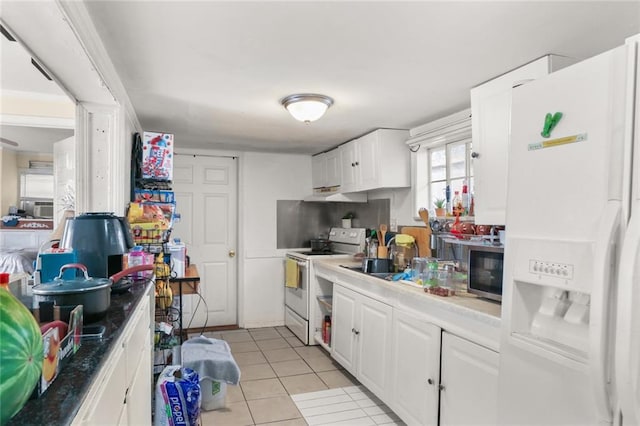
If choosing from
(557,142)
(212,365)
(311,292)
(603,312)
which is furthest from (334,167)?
(603,312)

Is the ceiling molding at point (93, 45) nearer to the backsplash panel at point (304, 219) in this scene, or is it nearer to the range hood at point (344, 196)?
the range hood at point (344, 196)

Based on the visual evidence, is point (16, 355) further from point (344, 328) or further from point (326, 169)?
point (326, 169)

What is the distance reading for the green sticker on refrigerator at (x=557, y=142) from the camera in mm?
1274

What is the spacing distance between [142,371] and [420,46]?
202 cm

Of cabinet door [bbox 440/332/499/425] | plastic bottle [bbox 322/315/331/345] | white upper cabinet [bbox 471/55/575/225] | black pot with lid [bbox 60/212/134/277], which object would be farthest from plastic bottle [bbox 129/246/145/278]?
plastic bottle [bbox 322/315/331/345]

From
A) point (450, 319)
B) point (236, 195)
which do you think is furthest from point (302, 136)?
point (450, 319)

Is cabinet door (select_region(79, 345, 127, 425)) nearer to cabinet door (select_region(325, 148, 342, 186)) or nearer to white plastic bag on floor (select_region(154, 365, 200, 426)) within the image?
white plastic bag on floor (select_region(154, 365, 200, 426))

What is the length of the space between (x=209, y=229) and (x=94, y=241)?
3028 mm

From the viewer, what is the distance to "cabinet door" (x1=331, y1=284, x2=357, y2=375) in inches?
127

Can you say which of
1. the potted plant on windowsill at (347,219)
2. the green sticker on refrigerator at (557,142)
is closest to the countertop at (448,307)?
the green sticker on refrigerator at (557,142)

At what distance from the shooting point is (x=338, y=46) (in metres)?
1.87

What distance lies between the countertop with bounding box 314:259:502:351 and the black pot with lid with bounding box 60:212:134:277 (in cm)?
166

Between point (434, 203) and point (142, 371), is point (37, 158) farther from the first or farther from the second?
point (434, 203)

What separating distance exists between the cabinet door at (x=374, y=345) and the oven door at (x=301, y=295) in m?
1.15
